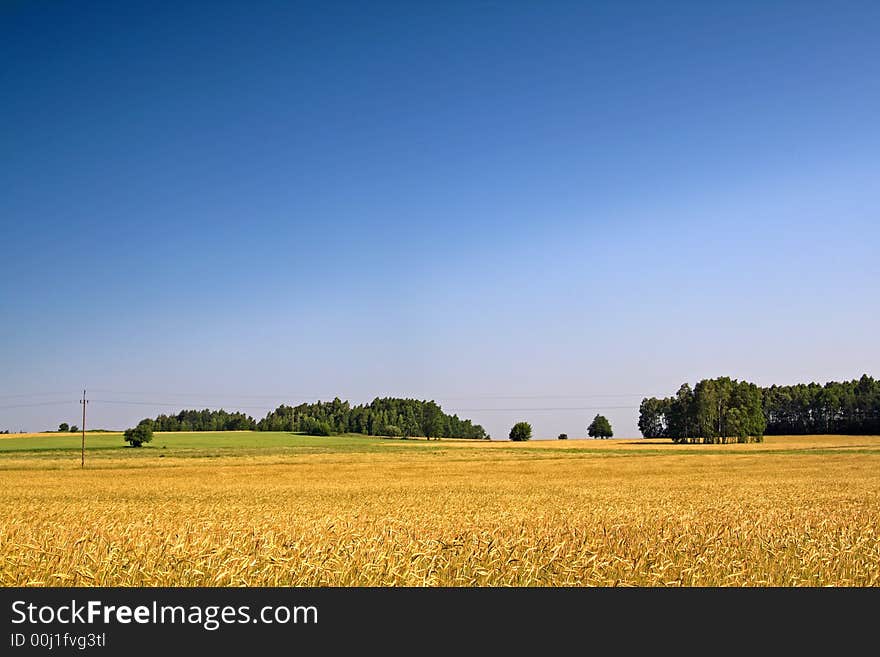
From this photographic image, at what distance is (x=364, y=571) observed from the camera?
28.8 feet

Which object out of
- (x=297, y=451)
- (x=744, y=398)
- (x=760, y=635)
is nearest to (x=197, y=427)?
(x=297, y=451)

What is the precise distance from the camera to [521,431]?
166125mm

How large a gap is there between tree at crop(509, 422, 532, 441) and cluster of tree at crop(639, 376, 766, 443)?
1478 inches

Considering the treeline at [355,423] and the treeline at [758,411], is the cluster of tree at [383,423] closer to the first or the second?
the treeline at [355,423]

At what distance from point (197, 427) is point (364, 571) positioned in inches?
7765

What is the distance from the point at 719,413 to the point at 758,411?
7.19m

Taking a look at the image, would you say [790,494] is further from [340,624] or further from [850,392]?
[850,392]

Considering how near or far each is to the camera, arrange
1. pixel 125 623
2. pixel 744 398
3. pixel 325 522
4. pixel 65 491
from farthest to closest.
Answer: pixel 744 398 < pixel 65 491 < pixel 325 522 < pixel 125 623

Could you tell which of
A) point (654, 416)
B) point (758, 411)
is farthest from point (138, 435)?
point (654, 416)

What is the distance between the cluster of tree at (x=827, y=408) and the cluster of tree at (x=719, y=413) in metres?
38.0

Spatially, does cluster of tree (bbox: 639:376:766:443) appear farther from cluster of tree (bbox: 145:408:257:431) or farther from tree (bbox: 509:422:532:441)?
cluster of tree (bbox: 145:408:257:431)

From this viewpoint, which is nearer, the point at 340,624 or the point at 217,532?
the point at 340,624

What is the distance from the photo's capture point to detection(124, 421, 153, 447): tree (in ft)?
321

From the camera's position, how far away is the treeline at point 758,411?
129375 mm
